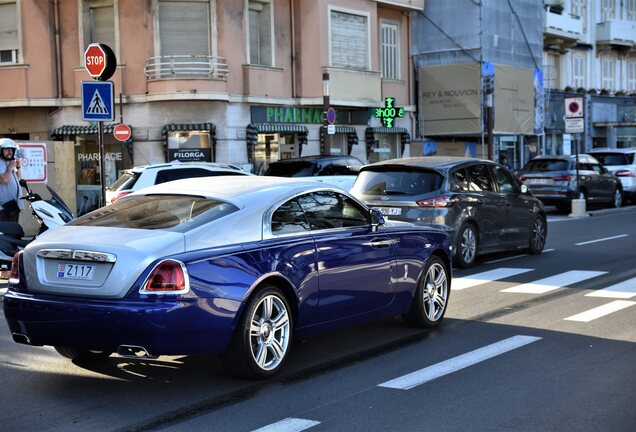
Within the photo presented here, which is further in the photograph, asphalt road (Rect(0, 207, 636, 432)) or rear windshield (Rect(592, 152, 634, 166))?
rear windshield (Rect(592, 152, 634, 166))

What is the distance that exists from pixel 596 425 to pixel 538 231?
9.98 m

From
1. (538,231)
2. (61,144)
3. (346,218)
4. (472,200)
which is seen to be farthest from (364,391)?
(61,144)

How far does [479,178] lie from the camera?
45.0 feet

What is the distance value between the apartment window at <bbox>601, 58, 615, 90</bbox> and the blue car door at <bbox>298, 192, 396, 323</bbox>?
43.4 meters

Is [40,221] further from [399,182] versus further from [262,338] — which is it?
[262,338]

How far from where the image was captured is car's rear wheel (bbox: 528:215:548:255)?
14.9 m

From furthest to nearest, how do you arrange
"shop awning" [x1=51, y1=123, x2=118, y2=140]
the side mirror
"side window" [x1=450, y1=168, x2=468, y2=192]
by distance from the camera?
1. "shop awning" [x1=51, y1=123, x2=118, y2=140]
2. "side window" [x1=450, y1=168, x2=468, y2=192]
3. the side mirror


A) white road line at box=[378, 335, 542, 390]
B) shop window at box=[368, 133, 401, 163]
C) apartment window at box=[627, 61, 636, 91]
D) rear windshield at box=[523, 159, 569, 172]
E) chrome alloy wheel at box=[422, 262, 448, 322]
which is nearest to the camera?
white road line at box=[378, 335, 542, 390]

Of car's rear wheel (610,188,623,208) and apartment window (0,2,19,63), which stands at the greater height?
apartment window (0,2,19,63)

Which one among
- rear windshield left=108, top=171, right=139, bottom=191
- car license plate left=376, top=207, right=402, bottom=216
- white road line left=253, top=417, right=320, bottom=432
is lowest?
white road line left=253, top=417, right=320, bottom=432

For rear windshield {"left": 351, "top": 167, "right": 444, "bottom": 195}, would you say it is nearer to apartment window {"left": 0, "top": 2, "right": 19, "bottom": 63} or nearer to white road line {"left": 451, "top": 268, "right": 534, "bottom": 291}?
white road line {"left": 451, "top": 268, "right": 534, "bottom": 291}

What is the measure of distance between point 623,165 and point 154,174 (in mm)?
17148

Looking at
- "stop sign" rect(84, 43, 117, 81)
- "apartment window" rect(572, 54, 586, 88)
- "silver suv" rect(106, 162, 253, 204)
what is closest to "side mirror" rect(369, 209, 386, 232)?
"stop sign" rect(84, 43, 117, 81)

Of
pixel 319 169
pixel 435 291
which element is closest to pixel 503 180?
pixel 435 291
